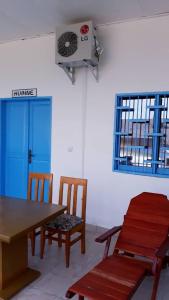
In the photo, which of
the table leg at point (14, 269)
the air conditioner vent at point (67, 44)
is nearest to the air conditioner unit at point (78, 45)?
the air conditioner vent at point (67, 44)

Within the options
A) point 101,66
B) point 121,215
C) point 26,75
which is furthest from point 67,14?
point 121,215

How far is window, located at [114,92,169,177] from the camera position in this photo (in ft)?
10.7

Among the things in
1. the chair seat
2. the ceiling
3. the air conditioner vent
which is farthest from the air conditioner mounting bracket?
the chair seat

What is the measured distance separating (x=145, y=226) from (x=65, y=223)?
855 millimetres

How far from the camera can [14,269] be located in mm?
2375

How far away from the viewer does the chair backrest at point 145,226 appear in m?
2.40

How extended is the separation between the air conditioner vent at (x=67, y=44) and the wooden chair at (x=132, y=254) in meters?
2.08

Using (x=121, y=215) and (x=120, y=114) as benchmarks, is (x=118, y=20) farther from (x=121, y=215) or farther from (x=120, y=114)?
(x=121, y=215)

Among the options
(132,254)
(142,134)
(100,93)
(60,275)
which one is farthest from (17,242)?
(100,93)

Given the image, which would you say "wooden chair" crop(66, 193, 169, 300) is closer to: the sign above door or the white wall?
the white wall

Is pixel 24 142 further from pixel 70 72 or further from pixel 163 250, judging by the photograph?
pixel 163 250

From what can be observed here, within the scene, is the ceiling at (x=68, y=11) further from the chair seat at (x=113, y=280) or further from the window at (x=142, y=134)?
the chair seat at (x=113, y=280)

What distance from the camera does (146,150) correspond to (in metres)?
3.38

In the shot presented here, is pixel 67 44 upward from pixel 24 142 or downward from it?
upward
